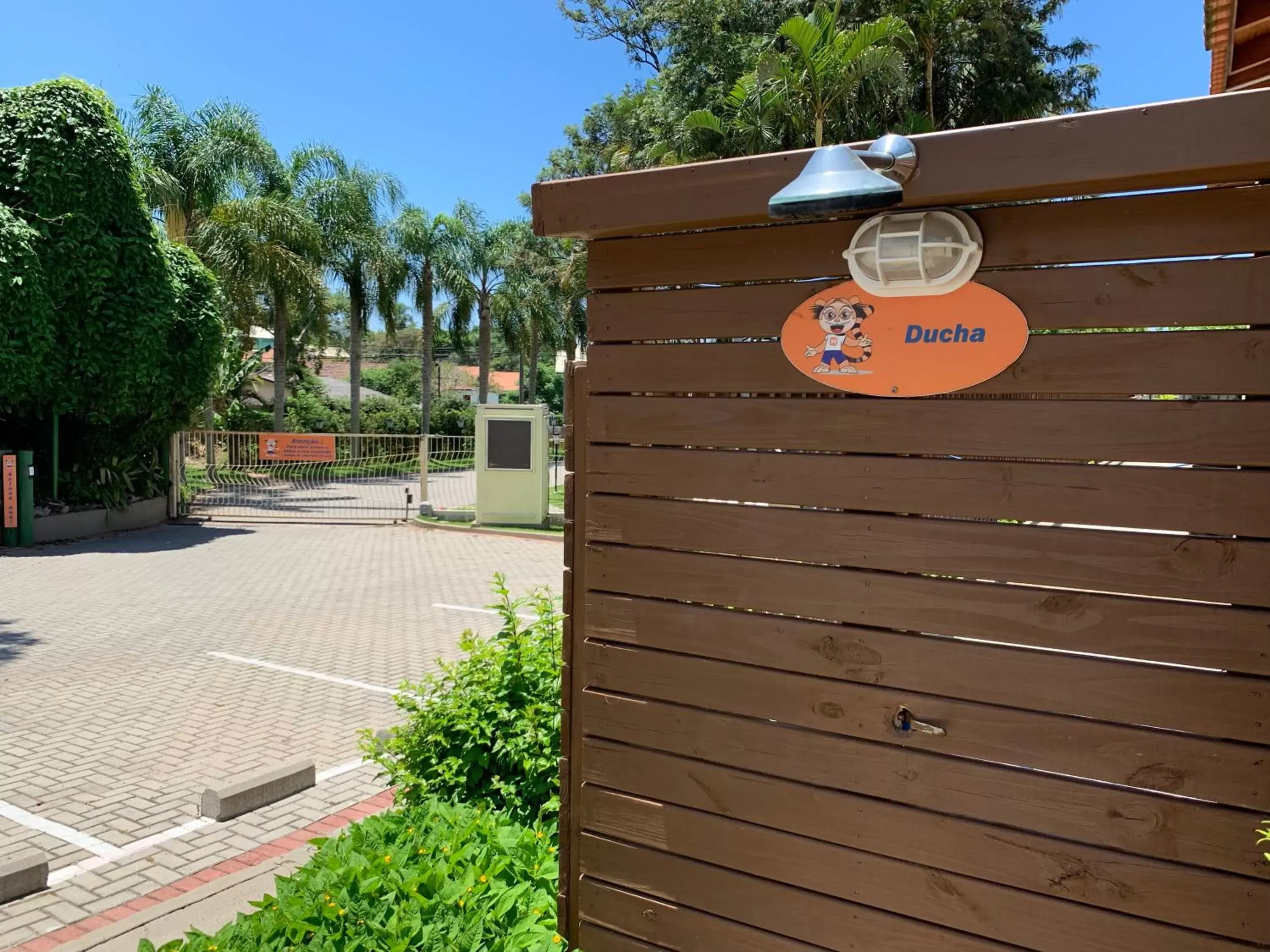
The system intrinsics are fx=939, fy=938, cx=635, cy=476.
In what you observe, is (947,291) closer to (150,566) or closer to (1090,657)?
(1090,657)

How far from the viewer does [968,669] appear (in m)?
2.36

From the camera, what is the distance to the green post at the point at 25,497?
1446 centimetres

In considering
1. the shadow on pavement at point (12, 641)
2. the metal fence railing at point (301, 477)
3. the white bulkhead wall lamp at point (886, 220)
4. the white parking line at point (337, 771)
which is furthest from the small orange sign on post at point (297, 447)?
the white bulkhead wall lamp at point (886, 220)

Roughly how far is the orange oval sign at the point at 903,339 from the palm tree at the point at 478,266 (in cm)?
3712

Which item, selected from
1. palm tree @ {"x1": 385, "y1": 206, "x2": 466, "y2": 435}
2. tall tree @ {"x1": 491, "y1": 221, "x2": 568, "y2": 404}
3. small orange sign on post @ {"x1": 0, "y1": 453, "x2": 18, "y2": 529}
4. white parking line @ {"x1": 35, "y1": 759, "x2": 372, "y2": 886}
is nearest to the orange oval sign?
white parking line @ {"x1": 35, "y1": 759, "x2": 372, "y2": 886}

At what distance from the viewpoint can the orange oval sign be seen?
230cm

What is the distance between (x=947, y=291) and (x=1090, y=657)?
0.94 meters

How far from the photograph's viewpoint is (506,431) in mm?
17516

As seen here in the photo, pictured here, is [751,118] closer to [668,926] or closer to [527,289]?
[668,926]

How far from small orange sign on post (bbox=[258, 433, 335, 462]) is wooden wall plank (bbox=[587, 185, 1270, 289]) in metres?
18.0

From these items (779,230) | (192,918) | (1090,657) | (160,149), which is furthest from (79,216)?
(1090,657)

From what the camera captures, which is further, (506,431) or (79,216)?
(506,431)

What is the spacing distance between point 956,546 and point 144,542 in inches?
637

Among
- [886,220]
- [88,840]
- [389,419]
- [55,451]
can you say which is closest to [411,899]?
[886,220]
